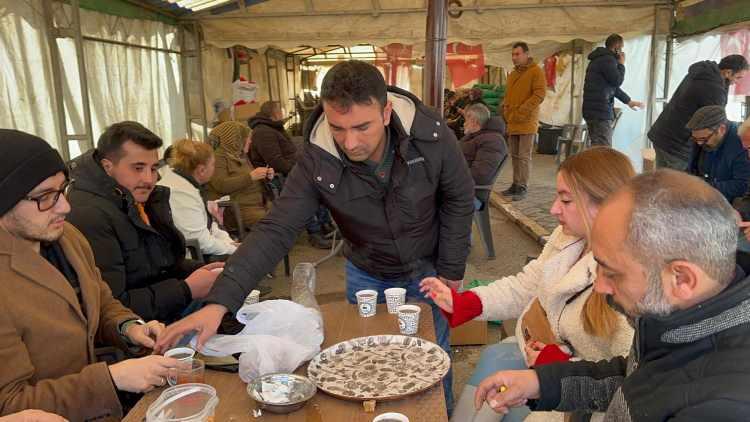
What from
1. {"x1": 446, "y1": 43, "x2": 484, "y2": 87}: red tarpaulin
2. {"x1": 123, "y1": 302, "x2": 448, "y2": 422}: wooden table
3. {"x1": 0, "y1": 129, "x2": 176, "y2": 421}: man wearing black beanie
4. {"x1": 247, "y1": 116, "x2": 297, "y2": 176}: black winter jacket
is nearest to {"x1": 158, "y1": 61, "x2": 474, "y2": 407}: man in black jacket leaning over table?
{"x1": 123, "y1": 302, "x2": 448, "y2": 422}: wooden table

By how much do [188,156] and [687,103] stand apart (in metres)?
4.66

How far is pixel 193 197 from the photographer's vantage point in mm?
4023

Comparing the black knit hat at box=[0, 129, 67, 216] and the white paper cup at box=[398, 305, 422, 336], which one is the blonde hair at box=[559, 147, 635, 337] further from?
the black knit hat at box=[0, 129, 67, 216]

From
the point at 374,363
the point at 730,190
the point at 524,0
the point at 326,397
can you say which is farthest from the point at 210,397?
the point at 524,0

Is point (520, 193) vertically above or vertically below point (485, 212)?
below

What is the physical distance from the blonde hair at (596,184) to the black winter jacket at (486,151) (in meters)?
3.71

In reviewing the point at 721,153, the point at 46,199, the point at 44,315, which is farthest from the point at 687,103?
the point at 44,315

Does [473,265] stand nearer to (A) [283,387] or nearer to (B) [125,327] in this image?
(B) [125,327]

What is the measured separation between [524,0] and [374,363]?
7396mm

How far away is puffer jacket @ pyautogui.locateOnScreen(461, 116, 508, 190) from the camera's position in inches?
226

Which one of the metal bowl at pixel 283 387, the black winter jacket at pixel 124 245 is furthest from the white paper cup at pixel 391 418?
the black winter jacket at pixel 124 245

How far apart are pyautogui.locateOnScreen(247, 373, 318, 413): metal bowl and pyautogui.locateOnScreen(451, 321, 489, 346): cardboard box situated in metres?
→ 2.41

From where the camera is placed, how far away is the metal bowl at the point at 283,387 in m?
1.59

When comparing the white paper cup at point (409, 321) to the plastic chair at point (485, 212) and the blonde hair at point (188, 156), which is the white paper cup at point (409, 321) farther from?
the plastic chair at point (485, 212)
